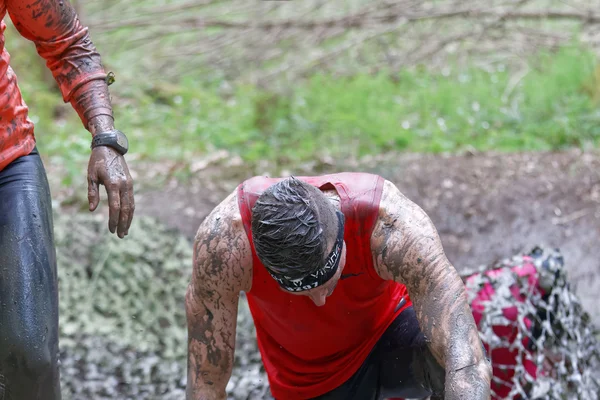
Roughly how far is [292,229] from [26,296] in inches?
31.8

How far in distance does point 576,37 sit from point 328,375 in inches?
252

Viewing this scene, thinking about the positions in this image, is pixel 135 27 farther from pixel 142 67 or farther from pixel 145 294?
pixel 145 294

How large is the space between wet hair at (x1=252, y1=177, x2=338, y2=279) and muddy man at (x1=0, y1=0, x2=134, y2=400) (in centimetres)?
57

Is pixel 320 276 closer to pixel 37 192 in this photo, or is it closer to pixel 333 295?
pixel 333 295

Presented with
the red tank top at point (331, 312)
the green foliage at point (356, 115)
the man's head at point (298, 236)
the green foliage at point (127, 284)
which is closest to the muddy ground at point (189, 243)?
the green foliage at point (127, 284)

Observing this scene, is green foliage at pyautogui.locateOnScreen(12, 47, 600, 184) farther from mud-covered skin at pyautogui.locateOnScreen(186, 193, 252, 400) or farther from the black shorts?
mud-covered skin at pyautogui.locateOnScreen(186, 193, 252, 400)

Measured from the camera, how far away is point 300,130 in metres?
7.12

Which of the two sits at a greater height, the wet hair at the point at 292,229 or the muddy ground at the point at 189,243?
the wet hair at the point at 292,229

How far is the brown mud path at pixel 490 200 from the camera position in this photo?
4984 mm

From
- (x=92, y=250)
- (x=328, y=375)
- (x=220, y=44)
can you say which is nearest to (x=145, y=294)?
(x=92, y=250)

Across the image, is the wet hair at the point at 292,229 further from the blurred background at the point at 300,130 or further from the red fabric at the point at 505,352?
the blurred background at the point at 300,130

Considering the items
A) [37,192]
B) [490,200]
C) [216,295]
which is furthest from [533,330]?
[37,192]

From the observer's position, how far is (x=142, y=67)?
9.22 meters

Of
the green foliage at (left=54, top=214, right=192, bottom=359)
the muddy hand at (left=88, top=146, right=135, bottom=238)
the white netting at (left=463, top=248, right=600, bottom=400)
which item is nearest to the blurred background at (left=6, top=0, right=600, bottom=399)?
the green foliage at (left=54, top=214, right=192, bottom=359)
